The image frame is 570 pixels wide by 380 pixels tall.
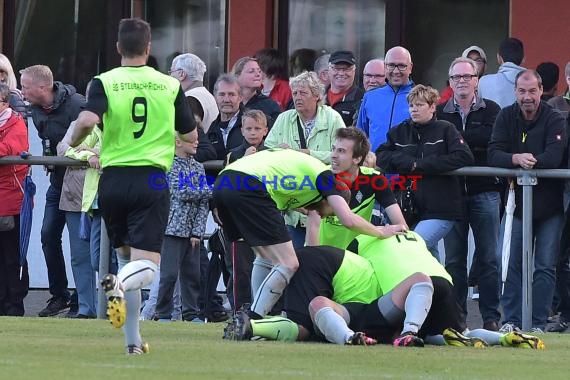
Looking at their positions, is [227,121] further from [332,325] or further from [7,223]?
[332,325]

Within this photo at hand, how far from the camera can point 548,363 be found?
8641 millimetres

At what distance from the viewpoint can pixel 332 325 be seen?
9.45 metres

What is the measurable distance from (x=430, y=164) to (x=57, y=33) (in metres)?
7.23

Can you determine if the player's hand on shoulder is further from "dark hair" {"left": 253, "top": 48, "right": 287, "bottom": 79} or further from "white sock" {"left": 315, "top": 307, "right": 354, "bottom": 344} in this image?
"dark hair" {"left": 253, "top": 48, "right": 287, "bottom": 79}

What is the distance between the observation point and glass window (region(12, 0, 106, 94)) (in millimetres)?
17375

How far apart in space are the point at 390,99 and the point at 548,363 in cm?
410

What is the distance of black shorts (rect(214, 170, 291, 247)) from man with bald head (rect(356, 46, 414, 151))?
247 cm

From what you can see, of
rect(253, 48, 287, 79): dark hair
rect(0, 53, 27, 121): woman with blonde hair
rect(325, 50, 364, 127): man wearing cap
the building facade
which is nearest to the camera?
rect(325, 50, 364, 127): man wearing cap

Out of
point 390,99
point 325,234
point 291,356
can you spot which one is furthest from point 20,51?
point 291,356

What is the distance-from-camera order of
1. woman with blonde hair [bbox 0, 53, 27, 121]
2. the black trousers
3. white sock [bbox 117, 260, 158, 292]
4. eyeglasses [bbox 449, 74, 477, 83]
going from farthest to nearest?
woman with blonde hair [bbox 0, 53, 27, 121] < the black trousers < eyeglasses [bbox 449, 74, 477, 83] < white sock [bbox 117, 260, 158, 292]

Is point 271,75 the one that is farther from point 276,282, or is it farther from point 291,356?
point 291,356

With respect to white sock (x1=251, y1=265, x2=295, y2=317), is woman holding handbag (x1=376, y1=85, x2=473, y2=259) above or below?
above

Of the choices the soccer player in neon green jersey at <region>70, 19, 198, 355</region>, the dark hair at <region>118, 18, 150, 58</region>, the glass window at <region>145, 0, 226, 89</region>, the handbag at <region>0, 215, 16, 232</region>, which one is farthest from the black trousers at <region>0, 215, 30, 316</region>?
the glass window at <region>145, 0, 226, 89</region>

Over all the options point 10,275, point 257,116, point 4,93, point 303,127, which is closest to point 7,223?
point 10,275
